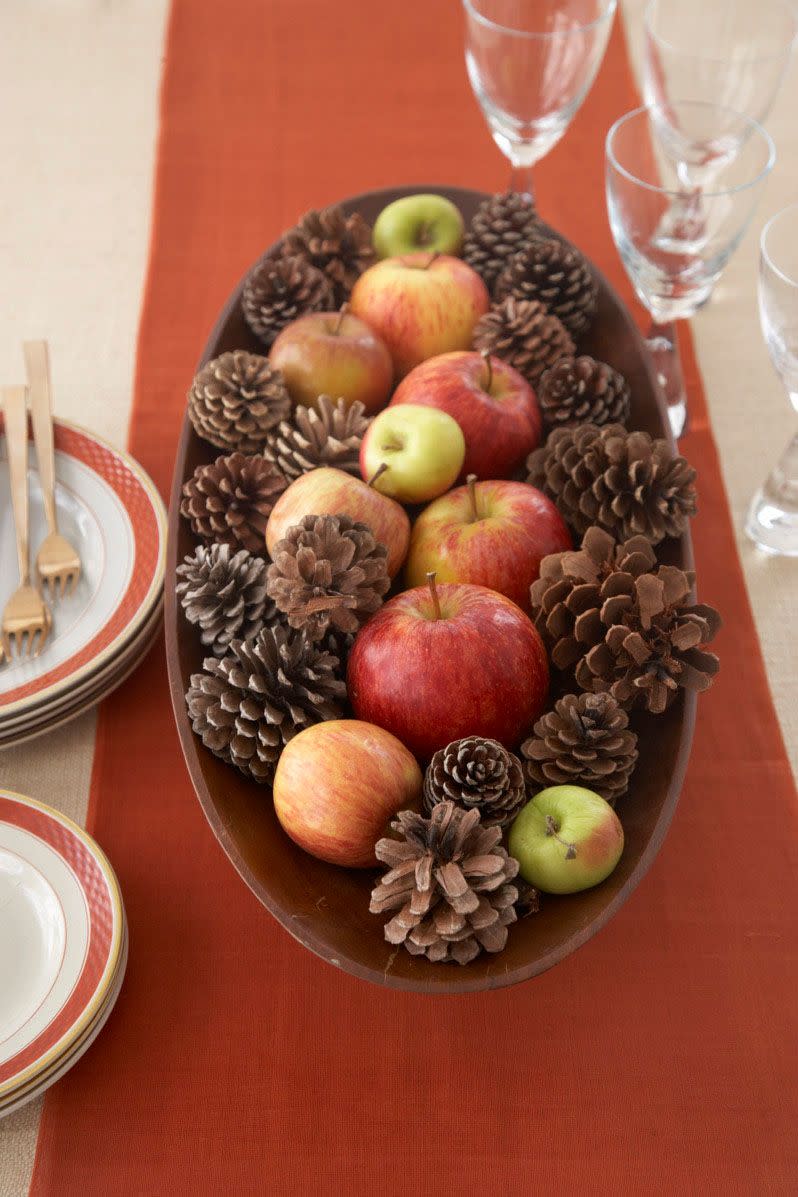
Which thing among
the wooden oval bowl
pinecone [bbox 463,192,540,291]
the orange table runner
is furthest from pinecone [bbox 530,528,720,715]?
pinecone [bbox 463,192,540,291]

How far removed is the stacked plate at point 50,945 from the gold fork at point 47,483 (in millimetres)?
183

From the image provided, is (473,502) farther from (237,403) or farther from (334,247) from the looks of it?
(334,247)

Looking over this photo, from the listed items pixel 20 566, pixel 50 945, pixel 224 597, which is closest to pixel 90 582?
pixel 20 566

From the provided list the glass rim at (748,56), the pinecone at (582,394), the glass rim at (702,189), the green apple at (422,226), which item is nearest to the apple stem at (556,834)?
the pinecone at (582,394)

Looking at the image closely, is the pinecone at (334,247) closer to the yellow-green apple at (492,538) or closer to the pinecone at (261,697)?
the yellow-green apple at (492,538)

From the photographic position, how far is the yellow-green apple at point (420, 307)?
0.79m

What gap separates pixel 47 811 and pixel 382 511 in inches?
10.2

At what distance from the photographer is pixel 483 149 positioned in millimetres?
1104

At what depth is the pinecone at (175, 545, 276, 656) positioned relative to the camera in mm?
608

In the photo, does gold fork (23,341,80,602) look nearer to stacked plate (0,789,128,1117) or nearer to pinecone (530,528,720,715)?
stacked plate (0,789,128,1117)

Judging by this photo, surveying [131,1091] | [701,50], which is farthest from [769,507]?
[131,1091]

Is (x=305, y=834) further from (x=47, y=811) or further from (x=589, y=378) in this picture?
(x=589, y=378)

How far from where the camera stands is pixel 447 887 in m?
0.49

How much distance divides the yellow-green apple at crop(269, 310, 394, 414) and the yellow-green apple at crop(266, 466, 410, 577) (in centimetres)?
11
